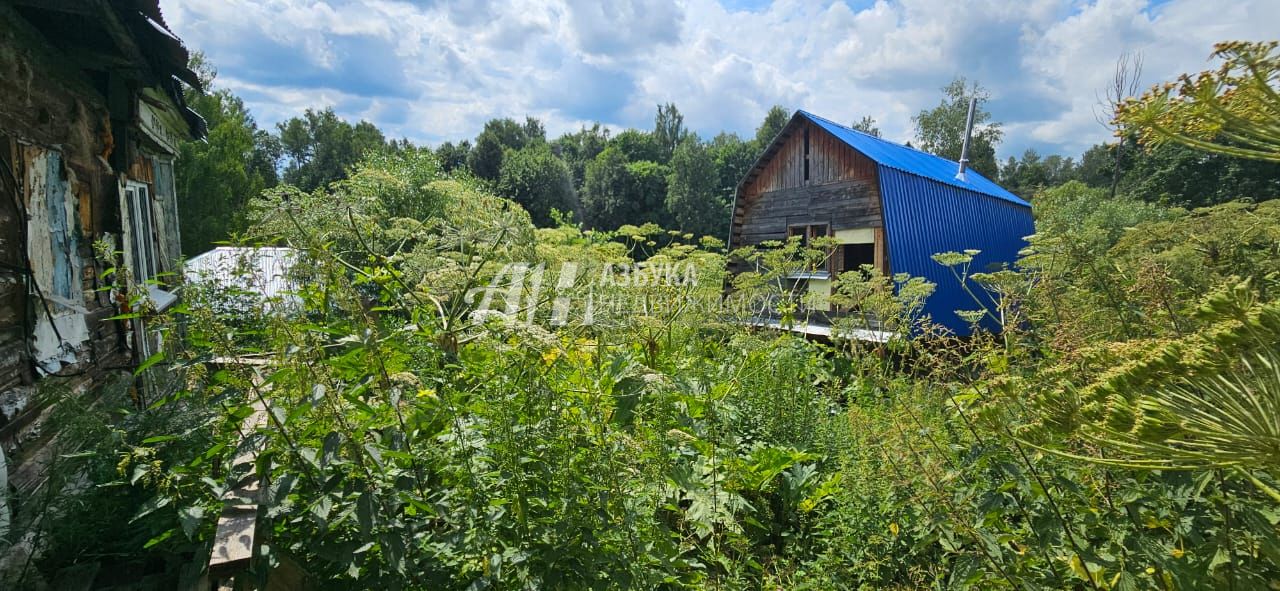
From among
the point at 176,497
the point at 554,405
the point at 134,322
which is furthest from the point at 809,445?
the point at 134,322

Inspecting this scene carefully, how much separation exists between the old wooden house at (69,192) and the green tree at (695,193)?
27.0m

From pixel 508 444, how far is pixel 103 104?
13.0 feet

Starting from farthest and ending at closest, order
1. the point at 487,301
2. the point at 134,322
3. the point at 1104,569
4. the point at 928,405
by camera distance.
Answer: the point at 134,322 → the point at 928,405 → the point at 487,301 → the point at 1104,569

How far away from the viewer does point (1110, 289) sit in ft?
8.16

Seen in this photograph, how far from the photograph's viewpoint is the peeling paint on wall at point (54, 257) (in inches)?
102

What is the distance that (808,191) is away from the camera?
41.9 feet

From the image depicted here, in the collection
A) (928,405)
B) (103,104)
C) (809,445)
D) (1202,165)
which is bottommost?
(809,445)

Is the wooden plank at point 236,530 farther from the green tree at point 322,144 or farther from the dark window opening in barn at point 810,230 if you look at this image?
the green tree at point 322,144

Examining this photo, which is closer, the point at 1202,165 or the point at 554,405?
the point at 554,405

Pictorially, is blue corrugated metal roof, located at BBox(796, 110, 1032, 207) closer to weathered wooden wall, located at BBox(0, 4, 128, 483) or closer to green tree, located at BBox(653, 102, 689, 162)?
weathered wooden wall, located at BBox(0, 4, 128, 483)

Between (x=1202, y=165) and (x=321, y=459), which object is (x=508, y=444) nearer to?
(x=321, y=459)

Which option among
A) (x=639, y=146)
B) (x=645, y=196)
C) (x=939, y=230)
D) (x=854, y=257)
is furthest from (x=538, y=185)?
(x=939, y=230)

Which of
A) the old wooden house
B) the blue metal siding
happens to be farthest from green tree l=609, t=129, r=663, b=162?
the old wooden house

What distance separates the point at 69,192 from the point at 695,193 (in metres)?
28.5
